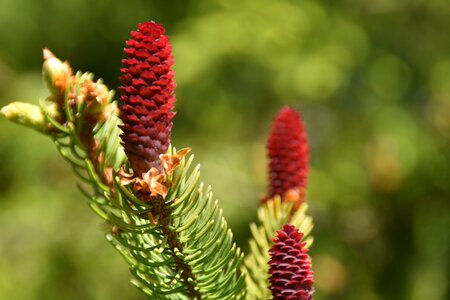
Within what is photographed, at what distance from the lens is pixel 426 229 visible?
3586mm

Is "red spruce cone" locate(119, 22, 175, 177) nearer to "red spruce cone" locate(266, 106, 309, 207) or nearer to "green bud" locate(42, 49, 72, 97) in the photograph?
"green bud" locate(42, 49, 72, 97)

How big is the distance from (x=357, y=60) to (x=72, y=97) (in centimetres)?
306

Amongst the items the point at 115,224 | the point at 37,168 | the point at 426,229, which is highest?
the point at 426,229

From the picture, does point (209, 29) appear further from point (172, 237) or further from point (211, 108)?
point (172, 237)

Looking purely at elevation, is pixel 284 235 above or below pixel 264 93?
below

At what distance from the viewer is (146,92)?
2.08 feet

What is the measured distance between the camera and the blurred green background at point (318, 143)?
323cm

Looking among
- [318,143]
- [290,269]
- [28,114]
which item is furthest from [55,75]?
[318,143]

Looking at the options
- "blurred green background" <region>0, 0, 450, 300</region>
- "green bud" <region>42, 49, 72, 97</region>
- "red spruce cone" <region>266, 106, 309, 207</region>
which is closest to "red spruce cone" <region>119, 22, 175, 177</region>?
"green bud" <region>42, 49, 72, 97</region>

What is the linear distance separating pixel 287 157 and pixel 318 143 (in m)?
2.94

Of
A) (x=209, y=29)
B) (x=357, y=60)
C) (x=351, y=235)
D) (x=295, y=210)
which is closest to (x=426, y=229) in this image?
(x=351, y=235)

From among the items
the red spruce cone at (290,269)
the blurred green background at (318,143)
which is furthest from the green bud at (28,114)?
the blurred green background at (318,143)

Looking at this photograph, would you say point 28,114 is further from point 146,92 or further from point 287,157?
point 287,157

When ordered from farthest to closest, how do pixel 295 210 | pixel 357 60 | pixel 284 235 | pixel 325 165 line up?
pixel 357 60 → pixel 325 165 → pixel 295 210 → pixel 284 235
